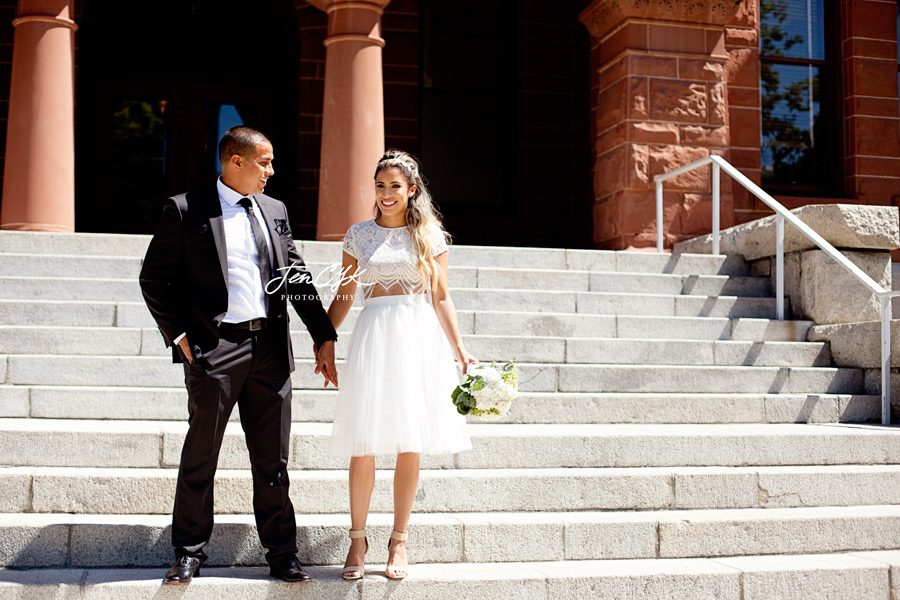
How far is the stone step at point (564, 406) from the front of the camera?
5.49m

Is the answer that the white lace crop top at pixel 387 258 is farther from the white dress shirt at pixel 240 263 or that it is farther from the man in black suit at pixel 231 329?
the white dress shirt at pixel 240 263

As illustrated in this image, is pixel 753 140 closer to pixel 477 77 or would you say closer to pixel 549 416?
pixel 477 77

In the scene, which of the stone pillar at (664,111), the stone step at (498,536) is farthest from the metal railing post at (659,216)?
the stone step at (498,536)

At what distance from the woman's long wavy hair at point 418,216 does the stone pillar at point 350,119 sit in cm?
431

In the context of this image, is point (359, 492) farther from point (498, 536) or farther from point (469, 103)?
point (469, 103)

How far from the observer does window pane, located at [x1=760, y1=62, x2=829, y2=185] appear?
12078mm

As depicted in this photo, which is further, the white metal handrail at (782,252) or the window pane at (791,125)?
the window pane at (791,125)

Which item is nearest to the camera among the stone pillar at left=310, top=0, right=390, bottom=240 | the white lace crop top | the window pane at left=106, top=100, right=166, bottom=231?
the white lace crop top

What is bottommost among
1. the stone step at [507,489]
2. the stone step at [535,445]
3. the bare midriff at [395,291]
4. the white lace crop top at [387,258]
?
the stone step at [507,489]

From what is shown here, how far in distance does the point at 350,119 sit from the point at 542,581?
5344 millimetres

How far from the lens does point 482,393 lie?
13.2 ft

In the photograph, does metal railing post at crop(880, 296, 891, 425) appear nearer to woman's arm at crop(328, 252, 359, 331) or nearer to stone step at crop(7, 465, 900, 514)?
stone step at crop(7, 465, 900, 514)

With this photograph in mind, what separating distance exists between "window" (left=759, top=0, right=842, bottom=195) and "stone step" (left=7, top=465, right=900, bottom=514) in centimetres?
726

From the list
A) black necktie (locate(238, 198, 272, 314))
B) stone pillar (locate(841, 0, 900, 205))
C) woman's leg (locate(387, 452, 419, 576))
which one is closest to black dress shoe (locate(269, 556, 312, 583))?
woman's leg (locate(387, 452, 419, 576))
